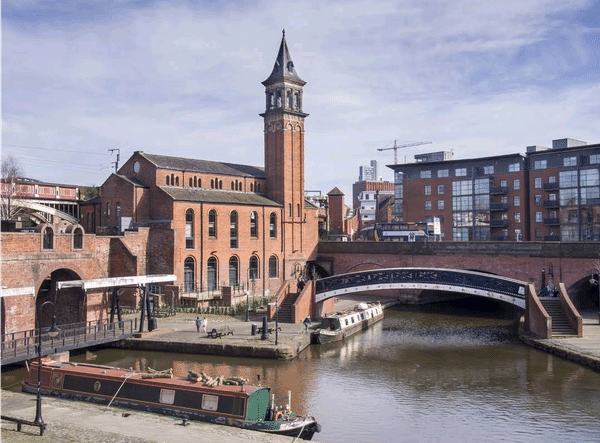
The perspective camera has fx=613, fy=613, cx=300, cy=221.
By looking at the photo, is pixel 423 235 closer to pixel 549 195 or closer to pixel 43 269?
pixel 549 195

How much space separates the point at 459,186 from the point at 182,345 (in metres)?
54.1

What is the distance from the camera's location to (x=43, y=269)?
35062 mm

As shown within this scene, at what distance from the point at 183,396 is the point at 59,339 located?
42.0ft

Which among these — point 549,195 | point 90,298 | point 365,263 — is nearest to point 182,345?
point 90,298

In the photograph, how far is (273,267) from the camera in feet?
190

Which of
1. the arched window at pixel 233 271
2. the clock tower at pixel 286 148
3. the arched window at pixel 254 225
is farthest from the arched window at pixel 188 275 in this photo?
the clock tower at pixel 286 148

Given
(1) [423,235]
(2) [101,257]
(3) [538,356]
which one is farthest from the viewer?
(1) [423,235]

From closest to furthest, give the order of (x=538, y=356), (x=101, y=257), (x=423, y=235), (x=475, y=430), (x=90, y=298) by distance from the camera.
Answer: (x=475, y=430)
(x=538, y=356)
(x=90, y=298)
(x=101, y=257)
(x=423, y=235)

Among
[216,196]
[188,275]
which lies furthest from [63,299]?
[216,196]

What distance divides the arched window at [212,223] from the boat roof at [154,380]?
25879 millimetres

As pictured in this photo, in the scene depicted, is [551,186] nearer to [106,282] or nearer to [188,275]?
[188,275]

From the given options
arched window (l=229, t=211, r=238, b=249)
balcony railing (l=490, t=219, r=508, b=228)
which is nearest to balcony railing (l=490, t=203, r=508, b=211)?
balcony railing (l=490, t=219, r=508, b=228)

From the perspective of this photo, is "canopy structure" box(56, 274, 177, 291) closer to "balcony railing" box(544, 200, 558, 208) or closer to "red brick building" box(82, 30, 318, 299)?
"red brick building" box(82, 30, 318, 299)

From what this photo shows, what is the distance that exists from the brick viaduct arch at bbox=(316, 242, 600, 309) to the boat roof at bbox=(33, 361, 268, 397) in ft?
107
